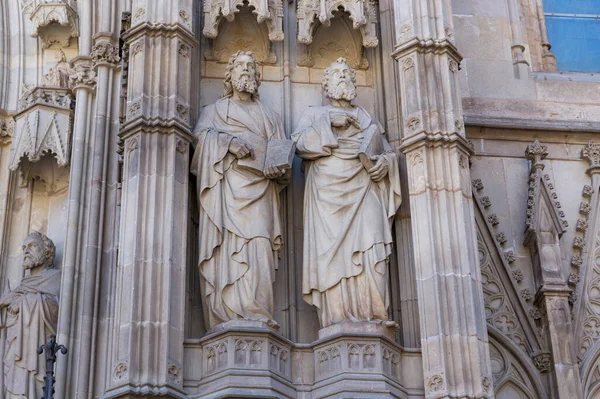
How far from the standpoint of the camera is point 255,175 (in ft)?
43.5

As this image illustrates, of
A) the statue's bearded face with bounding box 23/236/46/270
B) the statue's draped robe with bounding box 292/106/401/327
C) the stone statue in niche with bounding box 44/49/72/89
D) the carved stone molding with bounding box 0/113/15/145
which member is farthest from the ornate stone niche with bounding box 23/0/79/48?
the statue's draped robe with bounding box 292/106/401/327

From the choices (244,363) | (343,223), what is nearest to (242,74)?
(343,223)

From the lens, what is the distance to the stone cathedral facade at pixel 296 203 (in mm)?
12477

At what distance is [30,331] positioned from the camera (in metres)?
14.7

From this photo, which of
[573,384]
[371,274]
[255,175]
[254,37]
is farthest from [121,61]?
[573,384]

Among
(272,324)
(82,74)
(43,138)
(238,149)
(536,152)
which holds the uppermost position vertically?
(82,74)

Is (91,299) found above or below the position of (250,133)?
below

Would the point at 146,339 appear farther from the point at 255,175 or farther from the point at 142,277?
the point at 255,175

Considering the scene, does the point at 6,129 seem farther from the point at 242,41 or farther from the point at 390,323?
the point at 390,323

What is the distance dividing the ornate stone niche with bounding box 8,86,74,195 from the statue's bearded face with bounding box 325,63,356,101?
3614mm

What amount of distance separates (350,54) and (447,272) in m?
2.88

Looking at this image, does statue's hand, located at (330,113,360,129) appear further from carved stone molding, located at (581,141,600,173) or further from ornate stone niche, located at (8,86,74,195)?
ornate stone niche, located at (8,86,74,195)

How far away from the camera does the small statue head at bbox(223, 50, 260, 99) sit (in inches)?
540

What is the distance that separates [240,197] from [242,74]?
1.36m
